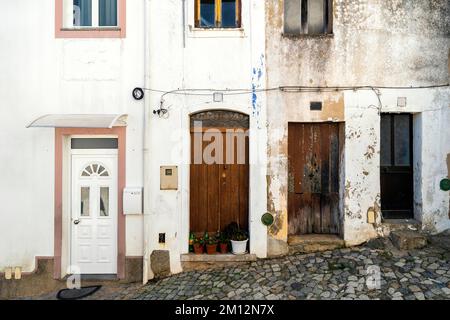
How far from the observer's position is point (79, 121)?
5.21 m

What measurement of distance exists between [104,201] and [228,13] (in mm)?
4302

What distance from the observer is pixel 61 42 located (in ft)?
18.3

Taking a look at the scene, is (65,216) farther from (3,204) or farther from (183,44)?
(183,44)

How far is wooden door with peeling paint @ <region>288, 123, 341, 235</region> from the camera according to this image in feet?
18.9

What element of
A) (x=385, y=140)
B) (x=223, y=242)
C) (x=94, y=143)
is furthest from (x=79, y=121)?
(x=385, y=140)

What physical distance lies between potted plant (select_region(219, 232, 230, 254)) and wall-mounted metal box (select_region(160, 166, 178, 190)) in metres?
1.24

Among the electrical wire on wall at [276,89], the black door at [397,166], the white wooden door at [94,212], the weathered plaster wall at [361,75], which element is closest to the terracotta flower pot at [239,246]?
the weathered plaster wall at [361,75]

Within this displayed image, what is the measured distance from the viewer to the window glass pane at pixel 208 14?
18.9 ft

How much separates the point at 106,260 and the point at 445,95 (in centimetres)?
701

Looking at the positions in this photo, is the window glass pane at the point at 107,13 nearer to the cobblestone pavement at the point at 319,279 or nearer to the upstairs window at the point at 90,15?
the upstairs window at the point at 90,15

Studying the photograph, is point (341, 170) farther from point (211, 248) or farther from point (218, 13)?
point (218, 13)

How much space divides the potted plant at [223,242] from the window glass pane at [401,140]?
3579 mm
